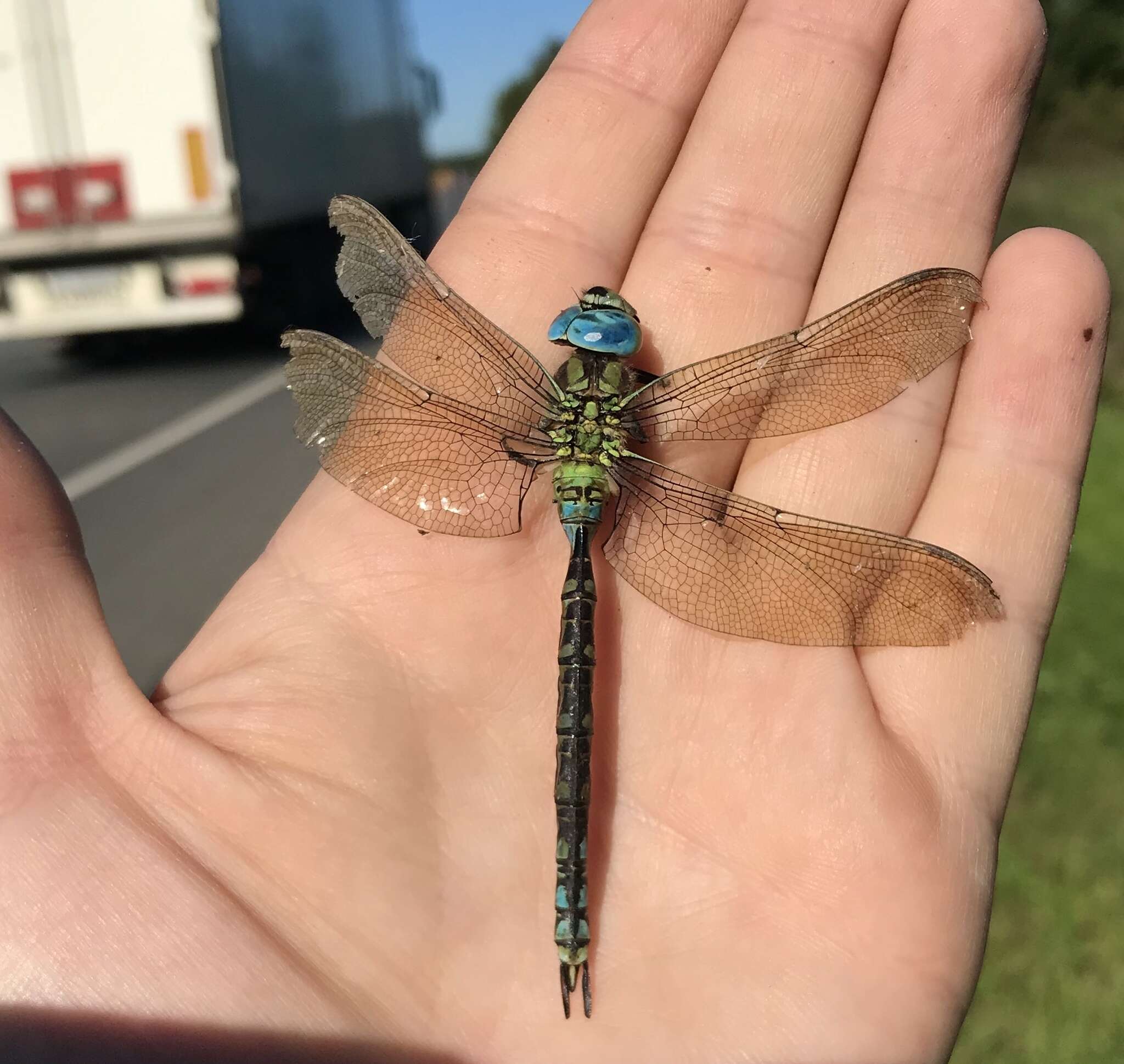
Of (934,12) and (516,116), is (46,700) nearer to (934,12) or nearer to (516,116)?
(516,116)

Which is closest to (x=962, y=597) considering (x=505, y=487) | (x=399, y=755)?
(x=505, y=487)

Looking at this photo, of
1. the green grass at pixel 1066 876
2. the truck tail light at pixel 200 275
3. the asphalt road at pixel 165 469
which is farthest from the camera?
the truck tail light at pixel 200 275

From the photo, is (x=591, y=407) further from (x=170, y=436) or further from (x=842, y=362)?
(x=170, y=436)

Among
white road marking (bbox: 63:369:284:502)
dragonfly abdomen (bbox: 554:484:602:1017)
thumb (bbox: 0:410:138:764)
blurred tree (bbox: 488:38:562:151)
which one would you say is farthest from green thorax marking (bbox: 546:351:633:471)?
blurred tree (bbox: 488:38:562:151)

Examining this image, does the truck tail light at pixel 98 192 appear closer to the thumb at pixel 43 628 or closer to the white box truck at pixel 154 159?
the white box truck at pixel 154 159

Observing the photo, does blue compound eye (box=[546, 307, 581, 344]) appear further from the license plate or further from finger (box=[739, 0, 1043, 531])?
the license plate

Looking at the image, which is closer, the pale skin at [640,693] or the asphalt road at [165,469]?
the pale skin at [640,693]

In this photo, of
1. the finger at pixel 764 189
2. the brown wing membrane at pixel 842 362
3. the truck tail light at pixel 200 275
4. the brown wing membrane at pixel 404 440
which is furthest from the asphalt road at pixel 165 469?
the brown wing membrane at pixel 842 362

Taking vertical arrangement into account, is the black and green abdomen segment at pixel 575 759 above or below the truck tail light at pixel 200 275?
above
